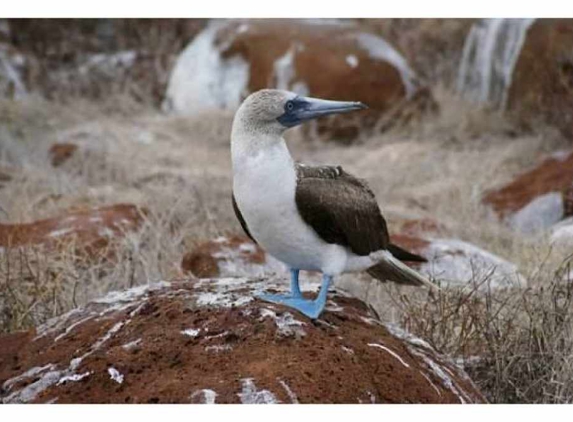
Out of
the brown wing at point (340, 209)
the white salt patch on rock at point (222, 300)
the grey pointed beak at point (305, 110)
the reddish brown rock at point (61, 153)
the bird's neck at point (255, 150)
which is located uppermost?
the grey pointed beak at point (305, 110)

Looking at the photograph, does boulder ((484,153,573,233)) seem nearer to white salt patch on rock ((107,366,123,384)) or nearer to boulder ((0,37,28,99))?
white salt patch on rock ((107,366,123,384))

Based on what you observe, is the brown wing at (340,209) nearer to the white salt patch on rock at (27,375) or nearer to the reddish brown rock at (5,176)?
the white salt patch on rock at (27,375)

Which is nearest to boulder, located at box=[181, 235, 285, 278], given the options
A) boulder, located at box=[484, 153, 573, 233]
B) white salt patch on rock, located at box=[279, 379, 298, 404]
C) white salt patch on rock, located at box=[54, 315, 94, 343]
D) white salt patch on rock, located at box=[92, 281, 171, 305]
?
white salt patch on rock, located at box=[92, 281, 171, 305]

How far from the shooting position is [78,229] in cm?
734

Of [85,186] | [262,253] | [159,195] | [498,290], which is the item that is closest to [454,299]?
[498,290]

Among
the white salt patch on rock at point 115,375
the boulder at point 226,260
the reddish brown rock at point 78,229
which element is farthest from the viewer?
the reddish brown rock at point 78,229

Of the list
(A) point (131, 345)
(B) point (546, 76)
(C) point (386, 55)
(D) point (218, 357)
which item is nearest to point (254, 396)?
(D) point (218, 357)

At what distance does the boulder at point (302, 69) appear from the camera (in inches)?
515

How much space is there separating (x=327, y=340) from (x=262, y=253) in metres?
2.66

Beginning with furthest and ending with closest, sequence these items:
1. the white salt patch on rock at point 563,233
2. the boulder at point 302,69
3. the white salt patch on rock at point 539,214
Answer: the boulder at point 302,69 → the white salt patch on rock at point 539,214 → the white salt patch on rock at point 563,233

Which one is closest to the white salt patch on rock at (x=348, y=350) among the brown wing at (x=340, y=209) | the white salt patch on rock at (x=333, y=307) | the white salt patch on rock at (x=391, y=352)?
the white salt patch on rock at (x=391, y=352)

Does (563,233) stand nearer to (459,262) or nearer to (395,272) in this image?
(459,262)

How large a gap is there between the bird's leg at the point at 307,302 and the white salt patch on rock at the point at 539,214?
4902 millimetres

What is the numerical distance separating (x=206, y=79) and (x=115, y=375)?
987cm
